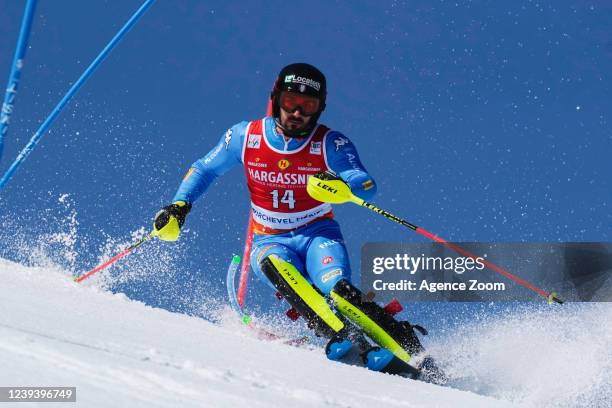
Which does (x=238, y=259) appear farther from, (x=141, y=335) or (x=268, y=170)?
(x=141, y=335)

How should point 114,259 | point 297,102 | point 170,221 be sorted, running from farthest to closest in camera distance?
point 114,259 → point 170,221 → point 297,102

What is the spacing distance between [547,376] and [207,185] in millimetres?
2808

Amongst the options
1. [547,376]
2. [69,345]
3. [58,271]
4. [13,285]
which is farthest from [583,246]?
[69,345]

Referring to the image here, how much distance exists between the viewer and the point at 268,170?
5.43 meters

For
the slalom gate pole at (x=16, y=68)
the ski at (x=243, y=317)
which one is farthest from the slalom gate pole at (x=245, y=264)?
the slalom gate pole at (x=16, y=68)

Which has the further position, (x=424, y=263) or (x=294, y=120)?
(x=424, y=263)

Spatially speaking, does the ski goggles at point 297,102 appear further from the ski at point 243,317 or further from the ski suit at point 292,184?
the ski at point 243,317

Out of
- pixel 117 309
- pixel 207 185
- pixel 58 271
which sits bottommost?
pixel 117 309

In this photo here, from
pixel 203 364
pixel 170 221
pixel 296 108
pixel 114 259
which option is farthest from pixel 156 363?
pixel 114 259

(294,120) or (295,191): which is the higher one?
(294,120)

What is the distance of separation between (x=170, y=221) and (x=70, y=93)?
1.33 m

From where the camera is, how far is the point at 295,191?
5.44m

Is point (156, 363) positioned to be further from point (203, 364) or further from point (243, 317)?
point (243, 317)

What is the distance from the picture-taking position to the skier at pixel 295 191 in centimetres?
498
